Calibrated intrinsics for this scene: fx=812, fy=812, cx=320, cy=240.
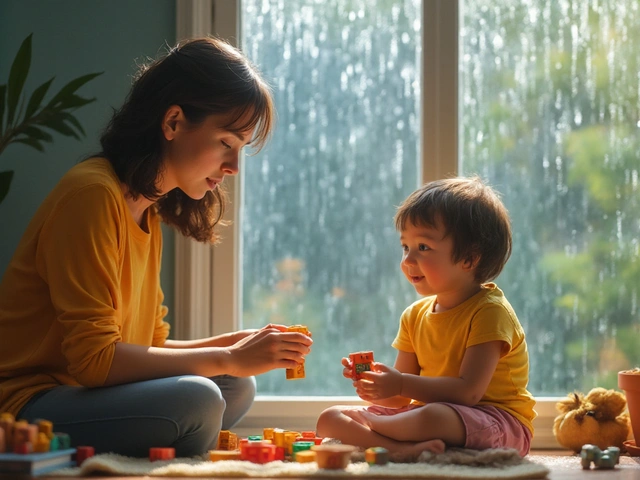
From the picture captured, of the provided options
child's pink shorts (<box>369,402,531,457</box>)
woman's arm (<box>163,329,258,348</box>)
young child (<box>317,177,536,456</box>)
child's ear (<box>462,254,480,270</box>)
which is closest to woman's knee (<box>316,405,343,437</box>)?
young child (<box>317,177,536,456</box>)

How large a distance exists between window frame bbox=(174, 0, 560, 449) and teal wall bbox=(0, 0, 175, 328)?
6 centimetres

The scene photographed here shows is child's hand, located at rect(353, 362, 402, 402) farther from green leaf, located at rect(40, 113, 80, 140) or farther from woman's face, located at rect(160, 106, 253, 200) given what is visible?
green leaf, located at rect(40, 113, 80, 140)

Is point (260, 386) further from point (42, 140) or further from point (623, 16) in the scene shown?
point (623, 16)

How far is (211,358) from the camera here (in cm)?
178

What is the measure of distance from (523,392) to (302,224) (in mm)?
839

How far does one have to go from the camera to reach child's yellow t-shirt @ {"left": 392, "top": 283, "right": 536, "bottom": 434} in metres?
1.92

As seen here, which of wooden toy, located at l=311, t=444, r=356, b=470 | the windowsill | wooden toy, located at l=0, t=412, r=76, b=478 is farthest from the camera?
the windowsill

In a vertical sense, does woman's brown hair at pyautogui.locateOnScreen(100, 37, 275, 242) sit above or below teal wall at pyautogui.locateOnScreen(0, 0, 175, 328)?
below

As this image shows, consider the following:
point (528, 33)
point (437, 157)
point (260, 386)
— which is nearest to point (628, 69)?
point (528, 33)

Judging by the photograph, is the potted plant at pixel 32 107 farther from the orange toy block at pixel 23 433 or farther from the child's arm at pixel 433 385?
the child's arm at pixel 433 385

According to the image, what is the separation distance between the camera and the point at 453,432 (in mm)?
1803

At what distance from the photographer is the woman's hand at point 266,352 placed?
178 centimetres

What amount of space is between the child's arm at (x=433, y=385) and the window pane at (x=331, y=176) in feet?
1.84

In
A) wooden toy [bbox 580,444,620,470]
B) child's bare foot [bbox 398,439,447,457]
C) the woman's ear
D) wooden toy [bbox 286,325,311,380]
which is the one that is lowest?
wooden toy [bbox 580,444,620,470]
